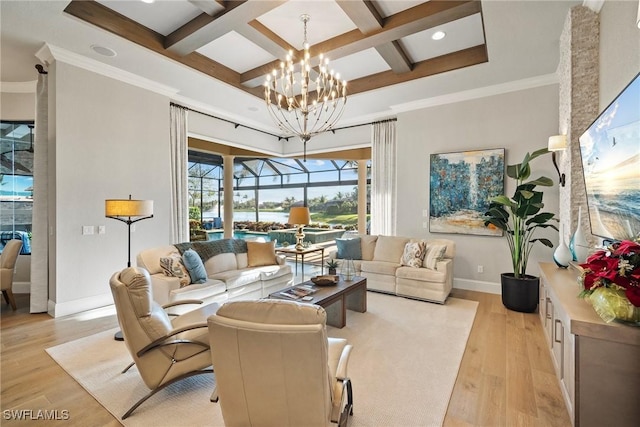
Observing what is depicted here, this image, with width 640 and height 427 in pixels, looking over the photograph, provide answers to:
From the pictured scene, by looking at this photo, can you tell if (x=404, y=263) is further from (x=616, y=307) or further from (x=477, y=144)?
(x=616, y=307)

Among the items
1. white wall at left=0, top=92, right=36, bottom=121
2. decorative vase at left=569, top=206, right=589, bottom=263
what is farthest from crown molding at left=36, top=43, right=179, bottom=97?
decorative vase at left=569, top=206, right=589, bottom=263

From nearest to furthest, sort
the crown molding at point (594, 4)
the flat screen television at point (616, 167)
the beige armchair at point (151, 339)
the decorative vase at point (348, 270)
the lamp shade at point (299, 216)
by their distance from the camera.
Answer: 1. the flat screen television at point (616, 167)
2. the beige armchair at point (151, 339)
3. the crown molding at point (594, 4)
4. the decorative vase at point (348, 270)
5. the lamp shade at point (299, 216)

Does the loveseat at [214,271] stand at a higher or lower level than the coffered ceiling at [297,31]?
lower

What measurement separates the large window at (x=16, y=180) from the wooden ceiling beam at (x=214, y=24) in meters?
3.50

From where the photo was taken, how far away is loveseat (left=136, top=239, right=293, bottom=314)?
3674 millimetres

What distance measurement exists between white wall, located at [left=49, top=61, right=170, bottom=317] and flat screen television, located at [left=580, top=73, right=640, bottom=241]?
5499 mm

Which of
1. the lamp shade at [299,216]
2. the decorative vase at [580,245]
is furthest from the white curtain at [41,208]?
the decorative vase at [580,245]

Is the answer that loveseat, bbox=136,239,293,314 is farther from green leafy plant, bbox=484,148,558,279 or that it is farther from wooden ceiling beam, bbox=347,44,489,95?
green leafy plant, bbox=484,148,558,279

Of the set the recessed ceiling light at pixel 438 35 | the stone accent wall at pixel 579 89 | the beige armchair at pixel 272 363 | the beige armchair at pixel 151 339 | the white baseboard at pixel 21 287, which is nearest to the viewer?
the beige armchair at pixel 272 363

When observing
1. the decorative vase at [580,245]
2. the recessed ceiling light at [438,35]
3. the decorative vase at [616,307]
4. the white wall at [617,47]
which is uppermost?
the recessed ceiling light at [438,35]

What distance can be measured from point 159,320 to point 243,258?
2829 millimetres

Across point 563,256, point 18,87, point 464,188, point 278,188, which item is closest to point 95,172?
point 18,87

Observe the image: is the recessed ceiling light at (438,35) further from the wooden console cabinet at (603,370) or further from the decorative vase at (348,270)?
the wooden console cabinet at (603,370)

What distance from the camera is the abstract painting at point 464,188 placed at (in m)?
4.92
